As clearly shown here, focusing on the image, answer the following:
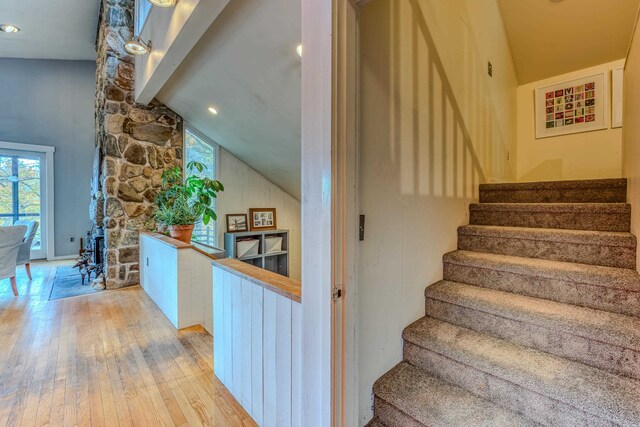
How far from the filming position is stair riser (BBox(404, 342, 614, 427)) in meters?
0.95

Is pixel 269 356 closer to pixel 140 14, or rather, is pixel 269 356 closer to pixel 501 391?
pixel 501 391

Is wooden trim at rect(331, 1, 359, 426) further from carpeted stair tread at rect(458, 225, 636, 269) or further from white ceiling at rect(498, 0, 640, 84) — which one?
white ceiling at rect(498, 0, 640, 84)

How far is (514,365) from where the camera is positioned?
110cm

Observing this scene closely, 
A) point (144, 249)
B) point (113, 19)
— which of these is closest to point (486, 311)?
point (144, 249)

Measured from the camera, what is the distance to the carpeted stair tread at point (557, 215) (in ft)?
5.09

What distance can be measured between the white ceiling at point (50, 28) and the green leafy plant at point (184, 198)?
254 cm

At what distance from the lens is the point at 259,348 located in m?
1.35

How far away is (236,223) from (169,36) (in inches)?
105

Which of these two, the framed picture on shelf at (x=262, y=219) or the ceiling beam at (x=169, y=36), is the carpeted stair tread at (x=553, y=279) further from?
the framed picture on shelf at (x=262, y=219)

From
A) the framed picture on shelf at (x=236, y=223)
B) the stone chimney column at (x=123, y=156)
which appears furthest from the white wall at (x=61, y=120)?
the framed picture on shelf at (x=236, y=223)

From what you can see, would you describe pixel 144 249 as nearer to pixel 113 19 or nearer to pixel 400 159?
pixel 113 19

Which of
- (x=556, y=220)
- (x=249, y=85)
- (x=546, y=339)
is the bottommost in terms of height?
(x=546, y=339)

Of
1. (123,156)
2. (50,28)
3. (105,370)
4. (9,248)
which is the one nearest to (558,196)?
(105,370)

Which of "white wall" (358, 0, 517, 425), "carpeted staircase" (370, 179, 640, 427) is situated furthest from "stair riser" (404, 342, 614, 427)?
"white wall" (358, 0, 517, 425)
